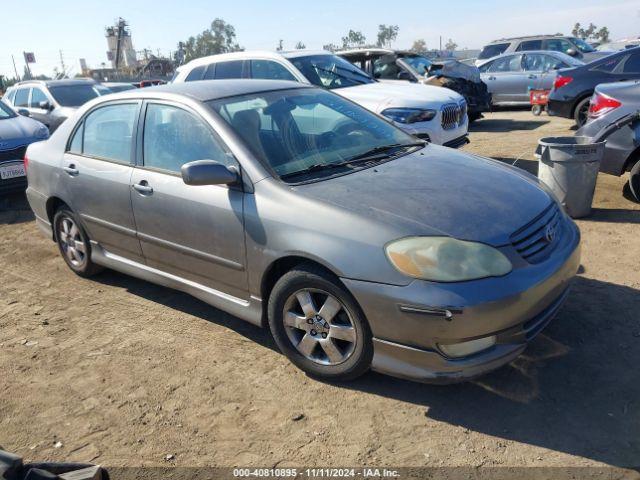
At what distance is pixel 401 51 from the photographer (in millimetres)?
12438

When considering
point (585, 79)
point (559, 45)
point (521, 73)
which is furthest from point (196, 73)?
point (559, 45)

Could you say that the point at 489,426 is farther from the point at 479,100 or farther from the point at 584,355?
the point at 479,100

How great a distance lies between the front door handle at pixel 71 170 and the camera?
15.0 feet

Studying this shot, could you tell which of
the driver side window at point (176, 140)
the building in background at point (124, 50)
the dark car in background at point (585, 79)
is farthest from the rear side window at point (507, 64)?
the building in background at point (124, 50)

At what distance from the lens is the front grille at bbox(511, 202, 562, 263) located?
2963mm

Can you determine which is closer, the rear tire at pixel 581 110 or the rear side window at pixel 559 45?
the rear tire at pixel 581 110

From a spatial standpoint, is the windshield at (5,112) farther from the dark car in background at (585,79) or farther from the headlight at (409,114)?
the dark car in background at (585,79)

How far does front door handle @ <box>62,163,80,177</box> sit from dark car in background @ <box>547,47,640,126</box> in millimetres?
8542

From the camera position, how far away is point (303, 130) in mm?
3836

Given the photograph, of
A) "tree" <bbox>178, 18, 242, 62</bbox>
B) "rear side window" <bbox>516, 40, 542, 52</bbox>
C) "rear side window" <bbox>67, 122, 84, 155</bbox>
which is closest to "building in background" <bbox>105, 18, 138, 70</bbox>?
"tree" <bbox>178, 18, 242, 62</bbox>

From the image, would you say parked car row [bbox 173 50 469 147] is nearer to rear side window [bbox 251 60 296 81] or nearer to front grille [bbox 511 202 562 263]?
rear side window [bbox 251 60 296 81]

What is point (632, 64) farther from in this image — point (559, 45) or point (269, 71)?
point (559, 45)

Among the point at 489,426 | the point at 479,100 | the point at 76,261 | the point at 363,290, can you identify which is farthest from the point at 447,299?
the point at 479,100

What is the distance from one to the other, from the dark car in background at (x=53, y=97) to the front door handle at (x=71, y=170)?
7.75m
